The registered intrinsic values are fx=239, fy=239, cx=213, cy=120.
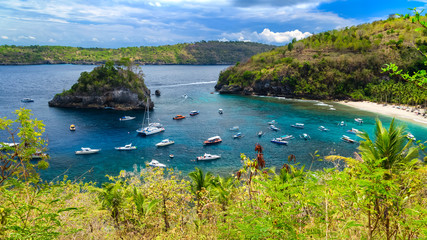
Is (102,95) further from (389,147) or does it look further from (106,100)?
(389,147)

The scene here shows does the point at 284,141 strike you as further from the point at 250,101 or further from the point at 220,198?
the point at 250,101

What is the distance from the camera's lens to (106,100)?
303 ft

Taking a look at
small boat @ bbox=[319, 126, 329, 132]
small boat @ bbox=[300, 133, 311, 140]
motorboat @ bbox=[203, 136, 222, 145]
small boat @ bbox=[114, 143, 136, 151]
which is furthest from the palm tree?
small boat @ bbox=[319, 126, 329, 132]

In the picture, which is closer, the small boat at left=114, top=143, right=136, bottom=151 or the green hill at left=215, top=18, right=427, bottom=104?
the small boat at left=114, top=143, right=136, bottom=151

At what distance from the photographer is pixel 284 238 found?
7.18 meters

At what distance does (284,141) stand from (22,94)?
117088 mm

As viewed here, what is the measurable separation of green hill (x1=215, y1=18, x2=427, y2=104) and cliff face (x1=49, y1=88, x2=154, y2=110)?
54.8m

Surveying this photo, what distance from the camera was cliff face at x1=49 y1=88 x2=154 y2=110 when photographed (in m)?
91.3

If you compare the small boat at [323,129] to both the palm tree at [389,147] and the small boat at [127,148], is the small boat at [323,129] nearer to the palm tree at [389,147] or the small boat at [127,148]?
the small boat at [127,148]

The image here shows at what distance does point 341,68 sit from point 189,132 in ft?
308

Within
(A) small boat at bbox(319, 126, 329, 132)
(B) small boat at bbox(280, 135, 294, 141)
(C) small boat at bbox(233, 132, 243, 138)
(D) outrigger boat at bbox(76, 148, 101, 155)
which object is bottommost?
(D) outrigger boat at bbox(76, 148, 101, 155)

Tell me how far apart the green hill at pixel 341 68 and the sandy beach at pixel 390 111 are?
756cm

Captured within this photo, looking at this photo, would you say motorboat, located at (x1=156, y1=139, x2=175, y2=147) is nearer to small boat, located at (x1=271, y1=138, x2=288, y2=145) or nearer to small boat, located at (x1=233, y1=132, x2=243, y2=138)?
small boat, located at (x1=233, y1=132, x2=243, y2=138)

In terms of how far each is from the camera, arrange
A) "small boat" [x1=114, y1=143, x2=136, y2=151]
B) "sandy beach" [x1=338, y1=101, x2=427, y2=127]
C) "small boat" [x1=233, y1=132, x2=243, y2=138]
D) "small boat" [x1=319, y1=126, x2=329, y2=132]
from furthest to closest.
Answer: "sandy beach" [x1=338, y1=101, x2=427, y2=127], "small boat" [x1=319, y1=126, x2=329, y2=132], "small boat" [x1=233, y1=132, x2=243, y2=138], "small boat" [x1=114, y1=143, x2=136, y2=151]
